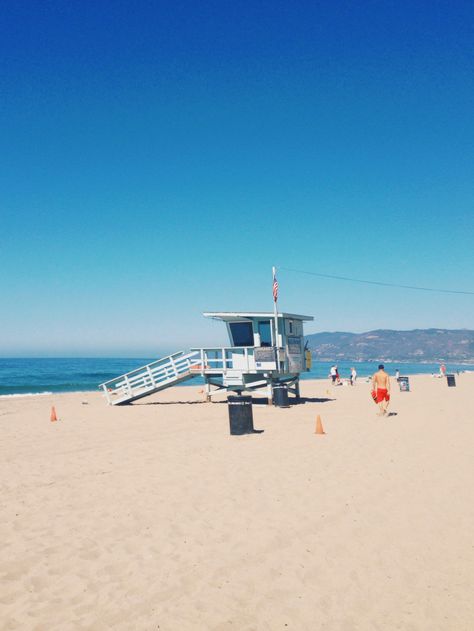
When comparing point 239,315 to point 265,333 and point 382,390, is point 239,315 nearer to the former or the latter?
point 265,333

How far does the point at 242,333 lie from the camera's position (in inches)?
845

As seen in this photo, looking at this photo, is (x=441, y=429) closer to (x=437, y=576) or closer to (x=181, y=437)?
(x=181, y=437)

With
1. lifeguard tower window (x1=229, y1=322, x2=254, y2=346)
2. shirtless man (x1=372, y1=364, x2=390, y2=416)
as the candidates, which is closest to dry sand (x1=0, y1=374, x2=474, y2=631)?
shirtless man (x1=372, y1=364, x2=390, y2=416)

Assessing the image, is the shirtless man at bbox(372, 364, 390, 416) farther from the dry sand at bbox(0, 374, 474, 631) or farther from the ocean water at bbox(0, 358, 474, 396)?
the ocean water at bbox(0, 358, 474, 396)

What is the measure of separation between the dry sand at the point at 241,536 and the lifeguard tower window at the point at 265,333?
A: 9457mm

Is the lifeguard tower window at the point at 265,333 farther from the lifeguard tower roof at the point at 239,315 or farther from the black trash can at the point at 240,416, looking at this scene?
the black trash can at the point at 240,416

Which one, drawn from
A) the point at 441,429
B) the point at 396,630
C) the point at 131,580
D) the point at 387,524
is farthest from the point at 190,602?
the point at 441,429

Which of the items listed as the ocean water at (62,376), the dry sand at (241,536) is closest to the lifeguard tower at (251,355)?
the dry sand at (241,536)

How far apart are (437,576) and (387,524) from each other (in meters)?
1.36

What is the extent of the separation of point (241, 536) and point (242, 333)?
51.3ft

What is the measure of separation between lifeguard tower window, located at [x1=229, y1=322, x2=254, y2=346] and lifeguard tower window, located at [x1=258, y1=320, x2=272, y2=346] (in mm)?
463

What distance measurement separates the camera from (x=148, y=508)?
23.3 ft

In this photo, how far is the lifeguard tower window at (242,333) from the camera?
21281 millimetres

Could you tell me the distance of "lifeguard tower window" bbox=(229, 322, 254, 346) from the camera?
21.3m
